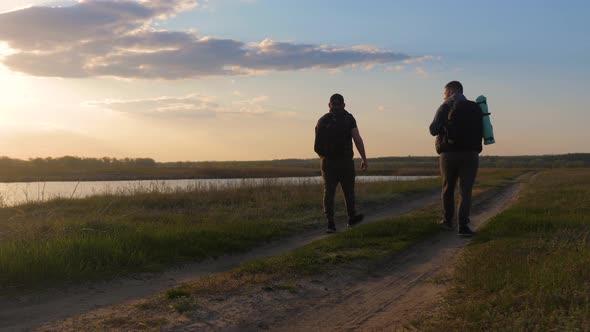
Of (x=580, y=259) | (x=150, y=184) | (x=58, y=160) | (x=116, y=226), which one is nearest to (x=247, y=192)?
(x=150, y=184)

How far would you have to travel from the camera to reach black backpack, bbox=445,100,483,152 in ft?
26.8

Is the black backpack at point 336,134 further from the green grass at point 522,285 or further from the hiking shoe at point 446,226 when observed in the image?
the green grass at point 522,285

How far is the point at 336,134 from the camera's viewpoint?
9.02 meters

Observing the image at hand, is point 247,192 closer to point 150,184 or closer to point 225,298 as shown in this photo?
point 150,184

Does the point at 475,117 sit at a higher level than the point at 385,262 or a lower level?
higher

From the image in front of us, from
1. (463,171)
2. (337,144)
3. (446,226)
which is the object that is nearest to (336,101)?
(337,144)

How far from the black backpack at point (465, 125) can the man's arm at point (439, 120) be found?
0.09 metres

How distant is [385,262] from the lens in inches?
265

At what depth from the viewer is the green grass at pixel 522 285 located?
364 centimetres

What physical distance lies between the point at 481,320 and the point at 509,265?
1.88m

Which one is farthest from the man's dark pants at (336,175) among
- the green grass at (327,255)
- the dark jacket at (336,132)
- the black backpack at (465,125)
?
the black backpack at (465,125)

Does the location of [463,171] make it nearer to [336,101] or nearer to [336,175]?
[336,175]

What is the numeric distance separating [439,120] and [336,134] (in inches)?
70.4

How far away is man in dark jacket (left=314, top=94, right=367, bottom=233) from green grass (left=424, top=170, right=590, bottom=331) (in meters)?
2.58
